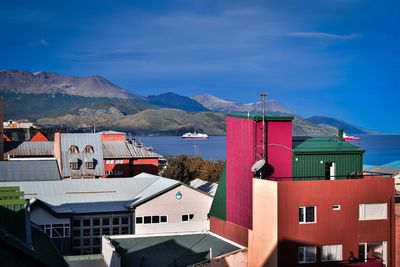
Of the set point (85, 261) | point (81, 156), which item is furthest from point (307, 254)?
point (81, 156)

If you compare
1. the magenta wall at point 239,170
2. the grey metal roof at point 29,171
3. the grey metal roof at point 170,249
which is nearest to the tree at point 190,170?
the grey metal roof at point 29,171

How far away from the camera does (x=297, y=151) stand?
101 ft

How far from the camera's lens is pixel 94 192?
159 ft

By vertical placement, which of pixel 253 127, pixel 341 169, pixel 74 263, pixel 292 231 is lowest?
pixel 74 263

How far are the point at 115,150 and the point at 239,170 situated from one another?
55415mm

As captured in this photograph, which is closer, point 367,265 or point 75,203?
point 367,265

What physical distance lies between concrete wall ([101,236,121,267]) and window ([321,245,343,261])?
9675 mm

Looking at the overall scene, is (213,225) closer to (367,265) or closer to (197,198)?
(197,198)

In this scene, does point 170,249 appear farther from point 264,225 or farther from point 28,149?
point 28,149

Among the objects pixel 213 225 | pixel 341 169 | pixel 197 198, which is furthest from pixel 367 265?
pixel 197 198

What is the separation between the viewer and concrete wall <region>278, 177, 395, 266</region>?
26.5 meters

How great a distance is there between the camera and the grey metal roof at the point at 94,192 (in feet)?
143

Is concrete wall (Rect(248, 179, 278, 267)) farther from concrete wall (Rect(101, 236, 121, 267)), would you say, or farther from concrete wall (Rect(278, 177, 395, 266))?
concrete wall (Rect(101, 236, 121, 267))

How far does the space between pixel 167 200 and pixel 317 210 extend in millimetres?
18855
